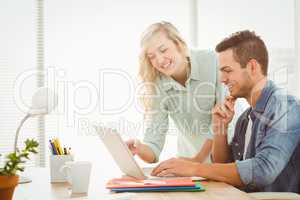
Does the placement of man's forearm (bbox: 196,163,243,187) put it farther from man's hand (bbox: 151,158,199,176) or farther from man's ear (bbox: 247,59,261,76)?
man's ear (bbox: 247,59,261,76)

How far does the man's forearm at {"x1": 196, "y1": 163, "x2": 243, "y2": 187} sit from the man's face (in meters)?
0.50

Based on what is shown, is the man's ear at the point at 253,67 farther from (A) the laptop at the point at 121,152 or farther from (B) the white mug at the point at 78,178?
(B) the white mug at the point at 78,178

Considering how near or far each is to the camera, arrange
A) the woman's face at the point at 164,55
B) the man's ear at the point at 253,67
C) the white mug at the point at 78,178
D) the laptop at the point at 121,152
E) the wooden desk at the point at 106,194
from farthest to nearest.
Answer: the woman's face at the point at 164,55 < the man's ear at the point at 253,67 < the laptop at the point at 121,152 < the white mug at the point at 78,178 < the wooden desk at the point at 106,194

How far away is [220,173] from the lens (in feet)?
5.77

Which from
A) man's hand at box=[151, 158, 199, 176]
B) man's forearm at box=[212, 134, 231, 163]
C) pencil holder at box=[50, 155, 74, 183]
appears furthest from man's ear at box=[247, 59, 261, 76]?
pencil holder at box=[50, 155, 74, 183]

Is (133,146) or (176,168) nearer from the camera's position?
(176,168)

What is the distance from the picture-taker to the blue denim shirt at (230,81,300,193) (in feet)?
6.32

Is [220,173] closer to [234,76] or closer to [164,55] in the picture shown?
[234,76]

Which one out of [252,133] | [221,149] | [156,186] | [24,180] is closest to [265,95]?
[252,133]

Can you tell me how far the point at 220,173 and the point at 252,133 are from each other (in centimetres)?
43

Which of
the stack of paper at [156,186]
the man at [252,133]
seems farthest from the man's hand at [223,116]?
the stack of paper at [156,186]

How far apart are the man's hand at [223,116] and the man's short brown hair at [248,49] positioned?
0.20 meters

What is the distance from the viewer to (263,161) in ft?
6.31

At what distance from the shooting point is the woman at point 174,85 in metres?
2.67
